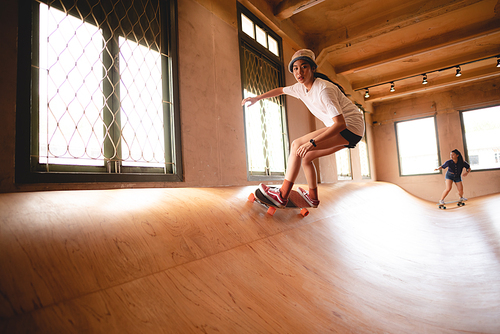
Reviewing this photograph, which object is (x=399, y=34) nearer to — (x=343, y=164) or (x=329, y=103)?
(x=343, y=164)

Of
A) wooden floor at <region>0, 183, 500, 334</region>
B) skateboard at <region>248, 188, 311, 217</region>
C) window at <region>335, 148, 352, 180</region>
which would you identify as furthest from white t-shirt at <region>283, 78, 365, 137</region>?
window at <region>335, 148, 352, 180</region>

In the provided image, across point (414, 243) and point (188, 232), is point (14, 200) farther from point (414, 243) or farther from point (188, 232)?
point (414, 243)

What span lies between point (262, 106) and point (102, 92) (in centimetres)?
269

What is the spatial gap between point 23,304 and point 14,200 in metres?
0.86

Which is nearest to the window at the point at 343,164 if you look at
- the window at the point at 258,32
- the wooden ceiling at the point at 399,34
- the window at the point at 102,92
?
the wooden ceiling at the point at 399,34

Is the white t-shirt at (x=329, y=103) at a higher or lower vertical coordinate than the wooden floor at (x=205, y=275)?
higher

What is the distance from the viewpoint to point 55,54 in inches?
81.8

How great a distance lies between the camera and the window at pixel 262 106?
4.20 metres

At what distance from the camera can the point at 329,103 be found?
2.00 meters

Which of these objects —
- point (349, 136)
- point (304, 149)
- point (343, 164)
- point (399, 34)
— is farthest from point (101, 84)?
point (343, 164)

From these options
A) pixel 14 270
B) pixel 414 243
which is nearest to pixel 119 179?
pixel 14 270

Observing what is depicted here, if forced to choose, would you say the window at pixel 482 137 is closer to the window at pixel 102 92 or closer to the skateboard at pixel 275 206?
the skateboard at pixel 275 206

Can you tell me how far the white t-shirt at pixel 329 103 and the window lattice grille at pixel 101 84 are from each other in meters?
1.51

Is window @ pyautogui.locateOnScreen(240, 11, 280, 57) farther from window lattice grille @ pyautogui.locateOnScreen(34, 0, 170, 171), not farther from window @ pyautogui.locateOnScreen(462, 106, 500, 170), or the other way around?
window @ pyautogui.locateOnScreen(462, 106, 500, 170)
